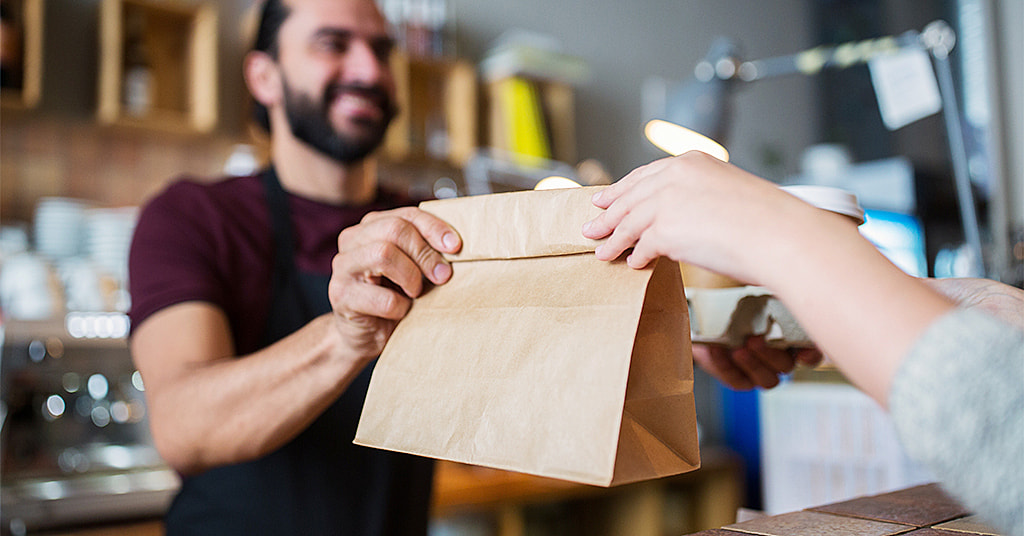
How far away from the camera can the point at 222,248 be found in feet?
3.98

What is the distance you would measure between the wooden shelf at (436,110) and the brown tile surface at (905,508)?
7.59 feet

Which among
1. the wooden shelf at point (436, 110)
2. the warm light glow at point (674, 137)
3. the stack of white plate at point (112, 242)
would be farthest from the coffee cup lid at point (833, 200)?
the wooden shelf at point (436, 110)

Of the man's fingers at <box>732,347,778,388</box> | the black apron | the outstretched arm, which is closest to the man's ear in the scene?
the black apron

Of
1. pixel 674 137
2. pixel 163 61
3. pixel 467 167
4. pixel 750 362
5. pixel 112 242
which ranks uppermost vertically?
pixel 163 61

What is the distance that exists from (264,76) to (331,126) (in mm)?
246

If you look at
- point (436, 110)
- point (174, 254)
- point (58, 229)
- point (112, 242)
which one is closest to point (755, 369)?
point (174, 254)

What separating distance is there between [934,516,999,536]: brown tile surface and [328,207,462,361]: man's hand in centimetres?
43

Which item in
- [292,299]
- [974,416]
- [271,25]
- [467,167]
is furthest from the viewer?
[467,167]

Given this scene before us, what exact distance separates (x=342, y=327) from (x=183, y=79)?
6.69 ft

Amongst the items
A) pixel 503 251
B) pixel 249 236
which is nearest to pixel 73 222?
pixel 249 236

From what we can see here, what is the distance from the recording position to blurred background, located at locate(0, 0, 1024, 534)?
1.88 m

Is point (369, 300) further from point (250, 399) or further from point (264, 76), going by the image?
point (264, 76)

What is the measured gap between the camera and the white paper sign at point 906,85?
1.65 m

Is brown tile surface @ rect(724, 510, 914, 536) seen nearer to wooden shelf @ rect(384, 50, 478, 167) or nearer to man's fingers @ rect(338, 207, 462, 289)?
man's fingers @ rect(338, 207, 462, 289)
